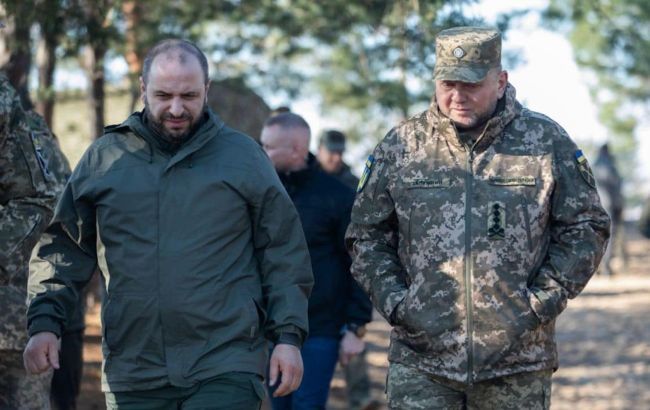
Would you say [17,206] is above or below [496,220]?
below

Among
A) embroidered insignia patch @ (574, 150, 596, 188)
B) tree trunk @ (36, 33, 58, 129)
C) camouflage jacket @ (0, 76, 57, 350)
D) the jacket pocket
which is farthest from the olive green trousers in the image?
tree trunk @ (36, 33, 58, 129)

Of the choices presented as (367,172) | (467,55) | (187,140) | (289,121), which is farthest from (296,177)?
(187,140)

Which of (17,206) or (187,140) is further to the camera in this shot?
(17,206)

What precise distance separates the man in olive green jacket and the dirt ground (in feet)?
20.1

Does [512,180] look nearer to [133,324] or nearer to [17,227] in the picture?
[133,324]

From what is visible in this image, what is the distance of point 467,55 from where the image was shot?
233 inches

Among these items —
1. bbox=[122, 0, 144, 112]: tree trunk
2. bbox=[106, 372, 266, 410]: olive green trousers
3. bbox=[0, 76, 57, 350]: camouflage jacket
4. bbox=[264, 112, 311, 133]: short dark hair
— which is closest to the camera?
bbox=[106, 372, 266, 410]: olive green trousers

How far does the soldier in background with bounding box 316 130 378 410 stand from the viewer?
12.1 m

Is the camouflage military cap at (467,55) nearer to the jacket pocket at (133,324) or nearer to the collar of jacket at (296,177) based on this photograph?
the jacket pocket at (133,324)

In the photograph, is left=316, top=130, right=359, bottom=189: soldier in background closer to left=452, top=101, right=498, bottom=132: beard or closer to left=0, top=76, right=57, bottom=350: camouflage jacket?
left=0, top=76, right=57, bottom=350: camouflage jacket

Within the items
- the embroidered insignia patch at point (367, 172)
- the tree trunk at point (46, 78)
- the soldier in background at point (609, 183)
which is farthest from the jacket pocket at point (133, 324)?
the soldier in background at point (609, 183)

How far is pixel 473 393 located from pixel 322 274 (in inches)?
87.3

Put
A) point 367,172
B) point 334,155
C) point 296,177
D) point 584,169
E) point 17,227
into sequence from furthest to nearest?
1. point 334,155
2. point 296,177
3. point 17,227
4. point 367,172
5. point 584,169

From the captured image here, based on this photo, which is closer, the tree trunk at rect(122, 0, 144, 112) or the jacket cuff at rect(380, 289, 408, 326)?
the jacket cuff at rect(380, 289, 408, 326)
